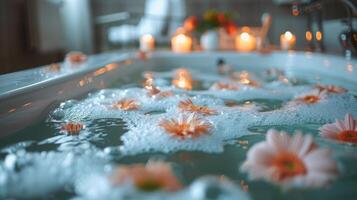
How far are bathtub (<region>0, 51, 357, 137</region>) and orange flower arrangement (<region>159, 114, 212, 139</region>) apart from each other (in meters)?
0.52

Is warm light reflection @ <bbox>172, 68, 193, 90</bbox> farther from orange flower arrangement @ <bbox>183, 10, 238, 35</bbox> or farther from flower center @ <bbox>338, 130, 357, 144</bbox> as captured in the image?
flower center @ <bbox>338, 130, 357, 144</bbox>

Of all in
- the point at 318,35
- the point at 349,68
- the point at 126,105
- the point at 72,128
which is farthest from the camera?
the point at 318,35

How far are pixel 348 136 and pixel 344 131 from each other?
2 centimetres

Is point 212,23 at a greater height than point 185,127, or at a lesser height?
greater

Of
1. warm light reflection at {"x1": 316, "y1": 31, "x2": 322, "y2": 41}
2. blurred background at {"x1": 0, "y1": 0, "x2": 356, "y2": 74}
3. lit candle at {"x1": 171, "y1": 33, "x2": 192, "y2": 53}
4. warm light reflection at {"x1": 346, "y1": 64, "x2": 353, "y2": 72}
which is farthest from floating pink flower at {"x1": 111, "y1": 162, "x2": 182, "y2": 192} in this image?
blurred background at {"x1": 0, "y1": 0, "x2": 356, "y2": 74}

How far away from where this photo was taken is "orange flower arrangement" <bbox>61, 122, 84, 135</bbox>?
3.67ft

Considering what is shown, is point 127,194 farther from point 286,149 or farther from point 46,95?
point 46,95

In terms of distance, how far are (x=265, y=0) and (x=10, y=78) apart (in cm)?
520

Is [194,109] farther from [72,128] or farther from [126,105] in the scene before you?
[72,128]

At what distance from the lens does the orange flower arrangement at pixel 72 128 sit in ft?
3.67

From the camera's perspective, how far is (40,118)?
1.28 m

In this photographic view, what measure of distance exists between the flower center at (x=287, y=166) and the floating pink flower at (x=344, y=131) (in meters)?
0.29

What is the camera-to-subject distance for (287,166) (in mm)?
697

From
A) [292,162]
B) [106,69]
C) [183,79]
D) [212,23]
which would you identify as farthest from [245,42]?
[292,162]
